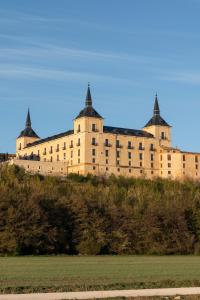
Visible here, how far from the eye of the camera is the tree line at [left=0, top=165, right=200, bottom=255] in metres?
54.9

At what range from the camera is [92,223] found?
197 ft

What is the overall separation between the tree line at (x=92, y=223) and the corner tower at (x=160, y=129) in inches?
2635

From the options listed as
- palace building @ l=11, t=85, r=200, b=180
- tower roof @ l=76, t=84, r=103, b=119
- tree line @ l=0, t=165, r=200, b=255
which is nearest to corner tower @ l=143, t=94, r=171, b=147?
palace building @ l=11, t=85, r=200, b=180

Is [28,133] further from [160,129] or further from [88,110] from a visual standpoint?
[160,129]

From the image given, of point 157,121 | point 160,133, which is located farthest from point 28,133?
point 160,133

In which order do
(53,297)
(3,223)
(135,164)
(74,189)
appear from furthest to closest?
(135,164) < (74,189) < (3,223) < (53,297)

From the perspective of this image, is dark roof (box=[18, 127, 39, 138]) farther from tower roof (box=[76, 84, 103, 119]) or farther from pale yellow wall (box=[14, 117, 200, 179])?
tower roof (box=[76, 84, 103, 119])

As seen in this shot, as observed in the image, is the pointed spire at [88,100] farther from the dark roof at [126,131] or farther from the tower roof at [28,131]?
the tower roof at [28,131]

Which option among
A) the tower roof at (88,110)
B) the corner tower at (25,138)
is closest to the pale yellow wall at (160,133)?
the tower roof at (88,110)

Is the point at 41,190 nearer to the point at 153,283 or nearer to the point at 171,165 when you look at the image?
the point at 153,283

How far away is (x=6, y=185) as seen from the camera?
2500 inches

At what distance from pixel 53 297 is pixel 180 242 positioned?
46003 millimetres

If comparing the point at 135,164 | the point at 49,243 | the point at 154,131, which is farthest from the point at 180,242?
the point at 154,131

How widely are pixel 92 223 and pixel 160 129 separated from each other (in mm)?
80803
